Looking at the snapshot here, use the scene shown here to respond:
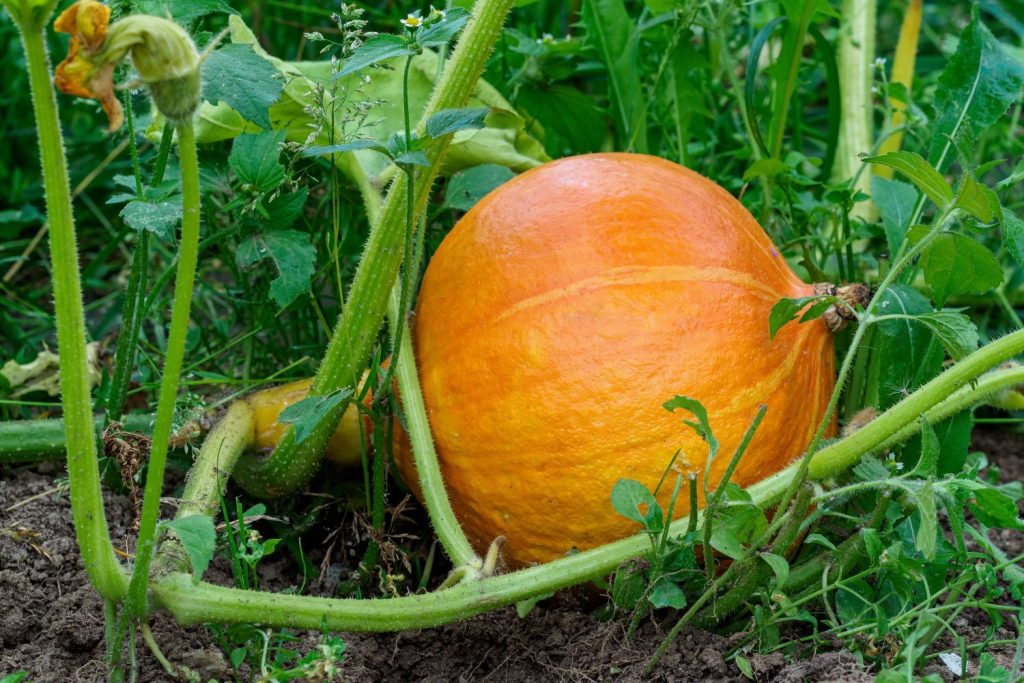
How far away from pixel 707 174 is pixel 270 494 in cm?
133

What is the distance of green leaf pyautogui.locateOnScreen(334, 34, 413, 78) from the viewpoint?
1.55 meters

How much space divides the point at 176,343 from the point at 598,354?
0.70 metres

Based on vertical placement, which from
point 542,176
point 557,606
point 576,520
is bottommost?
point 557,606

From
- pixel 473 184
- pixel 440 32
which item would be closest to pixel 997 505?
pixel 440 32

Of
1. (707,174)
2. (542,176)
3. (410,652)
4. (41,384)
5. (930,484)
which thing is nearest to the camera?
(930,484)

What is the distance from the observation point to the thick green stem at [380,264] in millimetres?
1876

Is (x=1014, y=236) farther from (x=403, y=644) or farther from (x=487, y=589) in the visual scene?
(x=403, y=644)

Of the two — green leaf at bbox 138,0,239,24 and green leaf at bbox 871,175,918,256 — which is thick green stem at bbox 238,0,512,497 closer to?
green leaf at bbox 138,0,239,24

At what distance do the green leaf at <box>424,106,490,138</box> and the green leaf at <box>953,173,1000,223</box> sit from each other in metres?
0.66

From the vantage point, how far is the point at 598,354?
1801 mm

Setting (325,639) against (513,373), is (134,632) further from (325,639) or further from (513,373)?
(513,373)

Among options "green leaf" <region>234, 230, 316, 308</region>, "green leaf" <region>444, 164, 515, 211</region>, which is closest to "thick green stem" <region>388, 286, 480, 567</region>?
"green leaf" <region>234, 230, 316, 308</region>

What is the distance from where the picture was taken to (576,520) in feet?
6.01

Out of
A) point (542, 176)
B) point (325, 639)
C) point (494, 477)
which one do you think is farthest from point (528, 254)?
point (325, 639)
